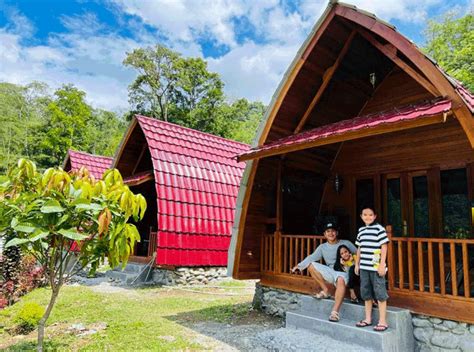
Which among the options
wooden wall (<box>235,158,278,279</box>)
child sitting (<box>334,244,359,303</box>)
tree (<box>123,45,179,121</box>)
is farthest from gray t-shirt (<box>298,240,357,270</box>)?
tree (<box>123,45,179,121</box>)

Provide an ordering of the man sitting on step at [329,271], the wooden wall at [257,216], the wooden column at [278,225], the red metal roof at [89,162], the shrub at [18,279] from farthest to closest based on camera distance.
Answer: the red metal roof at [89,162]
the shrub at [18,279]
the wooden wall at [257,216]
the wooden column at [278,225]
the man sitting on step at [329,271]

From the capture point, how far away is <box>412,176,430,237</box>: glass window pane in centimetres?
648

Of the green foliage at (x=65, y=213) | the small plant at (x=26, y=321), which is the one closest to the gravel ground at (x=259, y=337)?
the green foliage at (x=65, y=213)

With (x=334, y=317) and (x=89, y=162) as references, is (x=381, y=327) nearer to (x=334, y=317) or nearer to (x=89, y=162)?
(x=334, y=317)

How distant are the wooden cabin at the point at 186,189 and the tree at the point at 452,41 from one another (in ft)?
41.1

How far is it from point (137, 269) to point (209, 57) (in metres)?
25.2

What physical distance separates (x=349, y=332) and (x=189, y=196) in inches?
291

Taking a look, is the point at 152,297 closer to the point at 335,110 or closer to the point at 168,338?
the point at 168,338

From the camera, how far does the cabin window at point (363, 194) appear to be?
24.2 ft

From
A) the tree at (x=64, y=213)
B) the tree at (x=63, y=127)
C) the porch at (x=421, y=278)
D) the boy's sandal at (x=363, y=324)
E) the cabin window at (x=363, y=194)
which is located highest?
the tree at (x=63, y=127)

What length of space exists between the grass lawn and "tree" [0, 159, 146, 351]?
1.29m

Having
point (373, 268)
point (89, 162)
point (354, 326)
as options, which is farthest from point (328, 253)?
point (89, 162)

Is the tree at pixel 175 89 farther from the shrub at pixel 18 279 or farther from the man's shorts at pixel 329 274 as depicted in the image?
the man's shorts at pixel 329 274

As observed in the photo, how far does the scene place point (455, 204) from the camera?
20.3ft
